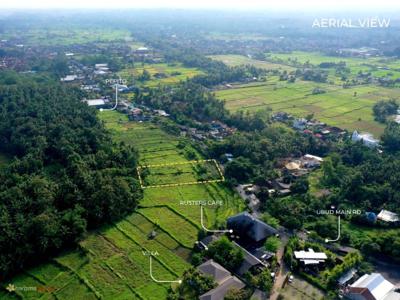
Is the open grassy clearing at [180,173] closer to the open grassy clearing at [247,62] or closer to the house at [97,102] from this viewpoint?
the house at [97,102]

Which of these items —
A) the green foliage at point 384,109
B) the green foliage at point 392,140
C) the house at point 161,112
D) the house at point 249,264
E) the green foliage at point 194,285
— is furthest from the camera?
the house at point 161,112

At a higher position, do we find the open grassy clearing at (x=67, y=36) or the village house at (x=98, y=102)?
the village house at (x=98, y=102)

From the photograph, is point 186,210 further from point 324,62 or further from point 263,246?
point 324,62

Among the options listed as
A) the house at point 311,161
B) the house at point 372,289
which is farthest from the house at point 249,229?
the house at point 311,161

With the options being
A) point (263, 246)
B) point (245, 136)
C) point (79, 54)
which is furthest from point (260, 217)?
point (79, 54)

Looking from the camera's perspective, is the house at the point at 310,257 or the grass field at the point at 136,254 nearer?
the grass field at the point at 136,254

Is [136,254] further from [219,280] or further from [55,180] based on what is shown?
[55,180]
